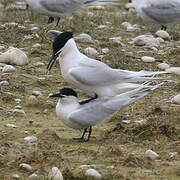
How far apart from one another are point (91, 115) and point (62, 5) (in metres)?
5.08

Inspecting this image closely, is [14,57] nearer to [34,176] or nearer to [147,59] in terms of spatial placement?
[147,59]

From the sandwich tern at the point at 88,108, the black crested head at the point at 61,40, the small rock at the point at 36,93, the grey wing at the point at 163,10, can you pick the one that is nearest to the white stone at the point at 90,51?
the small rock at the point at 36,93

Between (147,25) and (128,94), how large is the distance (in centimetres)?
569

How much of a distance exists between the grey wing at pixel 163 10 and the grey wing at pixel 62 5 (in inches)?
37.6

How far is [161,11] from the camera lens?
10.6m

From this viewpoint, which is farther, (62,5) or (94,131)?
(62,5)

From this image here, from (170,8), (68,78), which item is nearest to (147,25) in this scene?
(170,8)

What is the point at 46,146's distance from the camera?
514 cm

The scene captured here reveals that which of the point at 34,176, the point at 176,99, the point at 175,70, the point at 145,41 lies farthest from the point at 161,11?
the point at 34,176

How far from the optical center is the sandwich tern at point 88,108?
560cm

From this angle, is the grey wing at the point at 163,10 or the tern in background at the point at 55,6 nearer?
the tern in background at the point at 55,6

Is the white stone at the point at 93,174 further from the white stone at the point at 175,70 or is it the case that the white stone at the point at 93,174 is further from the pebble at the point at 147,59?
the pebble at the point at 147,59

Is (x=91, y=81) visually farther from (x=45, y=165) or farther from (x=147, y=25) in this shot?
(x=147, y=25)

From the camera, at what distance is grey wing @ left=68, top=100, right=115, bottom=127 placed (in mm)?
5578
